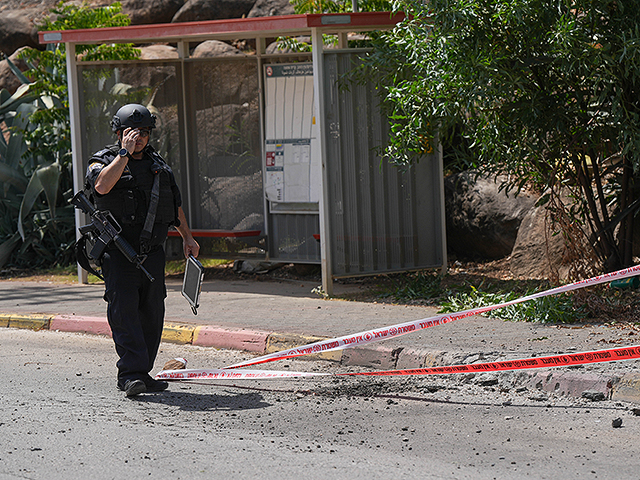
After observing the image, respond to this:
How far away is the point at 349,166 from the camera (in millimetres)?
9289

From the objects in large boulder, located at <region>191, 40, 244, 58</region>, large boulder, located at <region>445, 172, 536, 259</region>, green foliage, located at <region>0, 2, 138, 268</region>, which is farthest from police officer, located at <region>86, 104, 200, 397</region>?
large boulder, located at <region>191, 40, 244, 58</region>

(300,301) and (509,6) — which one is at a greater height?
(509,6)

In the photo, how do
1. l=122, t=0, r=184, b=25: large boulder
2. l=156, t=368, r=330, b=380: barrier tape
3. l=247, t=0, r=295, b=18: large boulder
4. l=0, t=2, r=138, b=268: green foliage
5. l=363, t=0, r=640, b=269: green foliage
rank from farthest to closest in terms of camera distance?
1. l=122, t=0, r=184, b=25: large boulder
2. l=247, t=0, r=295, b=18: large boulder
3. l=0, t=2, r=138, b=268: green foliage
4. l=363, t=0, r=640, b=269: green foliage
5. l=156, t=368, r=330, b=380: barrier tape

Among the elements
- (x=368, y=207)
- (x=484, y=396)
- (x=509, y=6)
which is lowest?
(x=484, y=396)

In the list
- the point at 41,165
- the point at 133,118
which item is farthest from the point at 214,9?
the point at 133,118

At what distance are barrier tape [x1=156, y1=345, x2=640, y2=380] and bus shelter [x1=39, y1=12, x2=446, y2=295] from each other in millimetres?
3380

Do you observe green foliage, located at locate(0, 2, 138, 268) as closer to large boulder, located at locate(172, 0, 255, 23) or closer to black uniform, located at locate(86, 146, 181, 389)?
large boulder, located at locate(172, 0, 255, 23)

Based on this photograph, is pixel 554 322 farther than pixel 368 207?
No

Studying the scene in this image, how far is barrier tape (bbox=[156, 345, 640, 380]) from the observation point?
5.08 meters

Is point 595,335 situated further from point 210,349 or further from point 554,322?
point 210,349

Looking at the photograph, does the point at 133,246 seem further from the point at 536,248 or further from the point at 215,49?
the point at 215,49

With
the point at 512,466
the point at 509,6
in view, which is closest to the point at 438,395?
the point at 512,466

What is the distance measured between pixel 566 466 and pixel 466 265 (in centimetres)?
707

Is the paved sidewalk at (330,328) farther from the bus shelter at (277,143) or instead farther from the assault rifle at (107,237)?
the assault rifle at (107,237)
